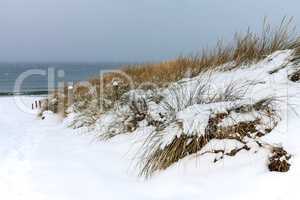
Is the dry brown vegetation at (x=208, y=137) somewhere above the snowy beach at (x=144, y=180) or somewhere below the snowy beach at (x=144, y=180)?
above

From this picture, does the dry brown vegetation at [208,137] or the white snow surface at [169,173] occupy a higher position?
the dry brown vegetation at [208,137]

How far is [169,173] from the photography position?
11.2 feet

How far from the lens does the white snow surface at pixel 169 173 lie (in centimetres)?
296

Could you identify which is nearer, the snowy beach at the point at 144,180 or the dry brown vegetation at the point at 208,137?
the snowy beach at the point at 144,180

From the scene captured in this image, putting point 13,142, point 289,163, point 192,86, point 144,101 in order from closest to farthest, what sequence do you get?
point 289,163 < point 192,86 < point 144,101 < point 13,142

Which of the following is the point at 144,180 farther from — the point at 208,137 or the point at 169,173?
the point at 208,137

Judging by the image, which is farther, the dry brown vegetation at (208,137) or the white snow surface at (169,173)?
the dry brown vegetation at (208,137)

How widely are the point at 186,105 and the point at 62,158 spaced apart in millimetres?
1447

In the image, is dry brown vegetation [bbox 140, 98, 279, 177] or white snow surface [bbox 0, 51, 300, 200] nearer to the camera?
white snow surface [bbox 0, 51, 300, 200]

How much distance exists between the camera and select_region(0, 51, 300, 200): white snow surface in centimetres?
296

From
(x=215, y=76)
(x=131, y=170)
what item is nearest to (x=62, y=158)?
(x=131, y=170)

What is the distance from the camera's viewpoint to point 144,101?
519 centimetres

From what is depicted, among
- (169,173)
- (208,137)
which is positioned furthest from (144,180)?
(208,137)

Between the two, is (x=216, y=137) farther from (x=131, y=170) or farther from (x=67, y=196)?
(x=67, y=196)
